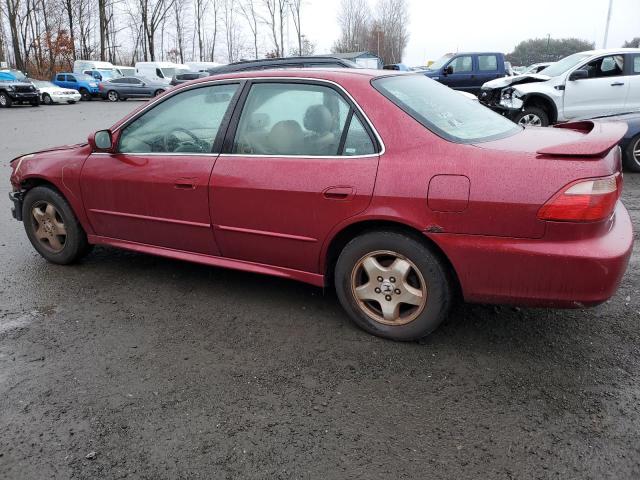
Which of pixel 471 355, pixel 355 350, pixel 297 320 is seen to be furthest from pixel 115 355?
pixel 471 355

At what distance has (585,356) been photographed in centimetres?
296

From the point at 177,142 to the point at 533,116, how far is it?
29.2 feet

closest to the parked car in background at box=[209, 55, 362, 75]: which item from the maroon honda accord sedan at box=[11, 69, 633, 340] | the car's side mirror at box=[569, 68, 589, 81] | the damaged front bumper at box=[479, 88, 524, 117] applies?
the damaged front bumper at box=[479, 88, 524, 117]

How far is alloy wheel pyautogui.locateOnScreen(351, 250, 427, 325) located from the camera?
9.91ft

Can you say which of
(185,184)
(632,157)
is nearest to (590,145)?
(185,184)

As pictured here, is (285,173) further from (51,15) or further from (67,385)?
(51,15)

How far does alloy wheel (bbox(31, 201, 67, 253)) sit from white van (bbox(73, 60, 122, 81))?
33.2 m

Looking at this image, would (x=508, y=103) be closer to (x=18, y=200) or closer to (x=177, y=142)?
(x=177, y=142)

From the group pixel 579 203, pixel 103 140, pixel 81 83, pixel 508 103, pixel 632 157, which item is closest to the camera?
pixel 579 203

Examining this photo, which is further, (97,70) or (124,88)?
(97,70)

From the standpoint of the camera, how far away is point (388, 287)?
3.09 m

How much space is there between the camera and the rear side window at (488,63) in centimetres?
1894

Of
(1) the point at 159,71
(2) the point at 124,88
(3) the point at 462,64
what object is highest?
(1) the point at 159,71

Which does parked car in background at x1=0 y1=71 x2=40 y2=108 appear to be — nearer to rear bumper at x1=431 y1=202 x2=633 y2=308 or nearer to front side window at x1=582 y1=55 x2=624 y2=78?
front side window at x1=582 y1=55 x2=624 y2=78
